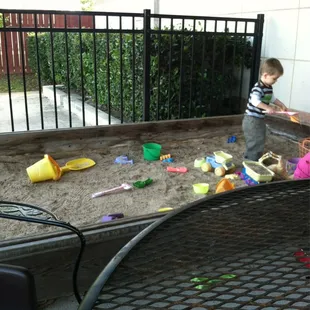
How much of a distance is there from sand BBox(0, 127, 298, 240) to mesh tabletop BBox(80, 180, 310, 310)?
137cm

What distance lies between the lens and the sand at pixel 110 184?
2.89 meters

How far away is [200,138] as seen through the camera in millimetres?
4672

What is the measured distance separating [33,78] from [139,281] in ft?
43.1

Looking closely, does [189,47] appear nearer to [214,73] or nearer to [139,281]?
[214,73]

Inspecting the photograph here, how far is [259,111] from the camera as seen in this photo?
4012 mm

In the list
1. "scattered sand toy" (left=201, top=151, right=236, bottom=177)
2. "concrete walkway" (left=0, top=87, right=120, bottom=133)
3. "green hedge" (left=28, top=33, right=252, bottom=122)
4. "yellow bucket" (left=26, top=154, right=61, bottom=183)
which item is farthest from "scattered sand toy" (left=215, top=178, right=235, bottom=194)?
"concrete walkway" (left=0, top=87, right=120, bottom=133)

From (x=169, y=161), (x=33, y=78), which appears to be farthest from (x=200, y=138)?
(x=33, y=78)

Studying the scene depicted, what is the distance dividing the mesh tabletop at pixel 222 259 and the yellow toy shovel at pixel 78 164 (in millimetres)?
2495

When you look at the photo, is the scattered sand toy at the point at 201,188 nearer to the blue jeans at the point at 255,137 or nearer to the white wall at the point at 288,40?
the blue jeans at the point at 255,137

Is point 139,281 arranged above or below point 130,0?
below

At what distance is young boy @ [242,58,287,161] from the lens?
395 cm

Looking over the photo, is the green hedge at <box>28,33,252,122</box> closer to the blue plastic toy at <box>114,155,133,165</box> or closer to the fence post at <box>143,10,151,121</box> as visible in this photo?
the fence post at <box>143,10,151,121</box>

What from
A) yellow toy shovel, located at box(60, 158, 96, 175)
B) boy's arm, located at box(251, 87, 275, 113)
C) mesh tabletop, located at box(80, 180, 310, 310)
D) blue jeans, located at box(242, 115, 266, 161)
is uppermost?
mesh tabletop, located at box(80, 180, 310, 310)

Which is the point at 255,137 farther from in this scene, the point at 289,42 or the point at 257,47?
the point at 257,47
